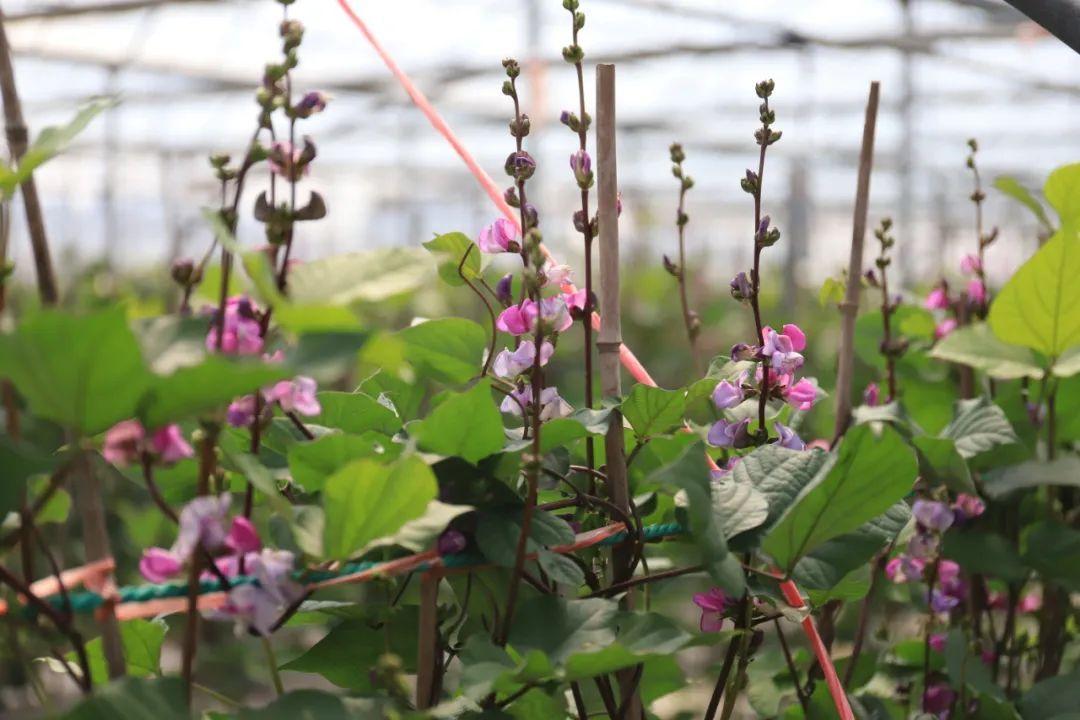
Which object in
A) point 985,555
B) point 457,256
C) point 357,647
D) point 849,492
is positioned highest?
point 457,256

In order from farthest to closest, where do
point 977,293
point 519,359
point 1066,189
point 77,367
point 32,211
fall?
1. point 977,293
2. point 1066,189
3. point 519,359
4. point 32,211
5. point 77,367

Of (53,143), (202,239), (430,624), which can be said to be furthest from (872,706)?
(202,239)

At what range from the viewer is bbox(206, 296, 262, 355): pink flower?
50 cm

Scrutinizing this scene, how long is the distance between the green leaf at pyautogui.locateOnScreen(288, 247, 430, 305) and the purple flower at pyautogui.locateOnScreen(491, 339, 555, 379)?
139mm

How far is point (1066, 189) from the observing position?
Answer: 918 millimetres

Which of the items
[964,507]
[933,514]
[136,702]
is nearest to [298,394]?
[136,702]

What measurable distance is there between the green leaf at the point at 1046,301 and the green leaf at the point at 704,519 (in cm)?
40

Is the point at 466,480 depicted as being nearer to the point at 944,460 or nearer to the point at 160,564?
the point at 160,564

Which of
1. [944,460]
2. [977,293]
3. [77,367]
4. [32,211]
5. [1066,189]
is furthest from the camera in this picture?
[977,293]

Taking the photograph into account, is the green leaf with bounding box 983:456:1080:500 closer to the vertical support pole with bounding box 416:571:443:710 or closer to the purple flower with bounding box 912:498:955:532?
the purple flower with bounding box 912:498:955:532

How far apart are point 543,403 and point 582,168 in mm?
131

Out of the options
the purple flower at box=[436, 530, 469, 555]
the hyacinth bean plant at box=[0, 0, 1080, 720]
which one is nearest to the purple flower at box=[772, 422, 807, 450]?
the hyacinth bean plant at box=[0, 0, 1080, 720]

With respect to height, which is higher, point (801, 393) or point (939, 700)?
point (801, 393)

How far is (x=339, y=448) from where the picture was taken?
1.79 ft
